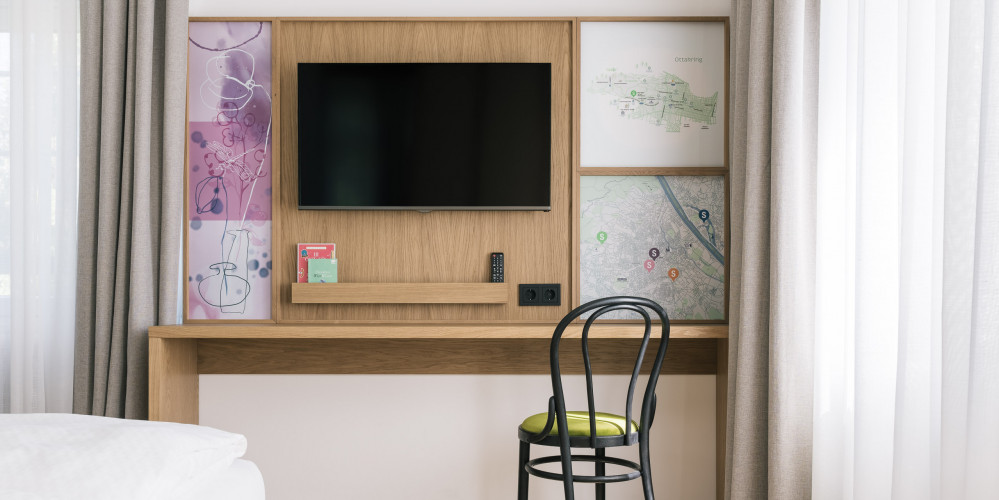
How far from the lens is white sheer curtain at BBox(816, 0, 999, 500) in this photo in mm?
1330

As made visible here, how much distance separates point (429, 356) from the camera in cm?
273

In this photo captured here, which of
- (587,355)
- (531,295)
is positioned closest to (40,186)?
(531,295)

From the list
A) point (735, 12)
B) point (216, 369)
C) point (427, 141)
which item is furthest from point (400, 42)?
point (216, 369)

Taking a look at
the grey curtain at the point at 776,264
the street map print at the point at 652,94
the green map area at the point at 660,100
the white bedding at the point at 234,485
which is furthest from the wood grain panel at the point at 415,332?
the white bedding at the point at 234,485

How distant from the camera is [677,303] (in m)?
2.71

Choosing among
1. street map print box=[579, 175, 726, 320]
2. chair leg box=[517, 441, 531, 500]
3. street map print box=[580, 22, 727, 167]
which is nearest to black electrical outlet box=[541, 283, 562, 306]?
street map print box=[579, 175, 726, 320]

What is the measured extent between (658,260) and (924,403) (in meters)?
1.25

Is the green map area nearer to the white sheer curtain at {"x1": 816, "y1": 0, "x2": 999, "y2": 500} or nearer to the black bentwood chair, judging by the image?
the white sheer curtain at {"x1": 816, "y1": 0, "x2": 999, "y2": 500}

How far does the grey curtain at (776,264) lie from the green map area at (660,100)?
0.32 m

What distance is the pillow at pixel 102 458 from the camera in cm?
92

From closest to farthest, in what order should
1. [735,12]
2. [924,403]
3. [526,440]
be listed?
[924,403] → [526,440] → [735,12]

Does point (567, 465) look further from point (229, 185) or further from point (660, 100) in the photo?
point (229, 185)

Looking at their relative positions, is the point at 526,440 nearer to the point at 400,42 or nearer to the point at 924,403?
the point at 924,403

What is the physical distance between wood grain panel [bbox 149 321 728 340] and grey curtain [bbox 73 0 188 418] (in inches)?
8.9
